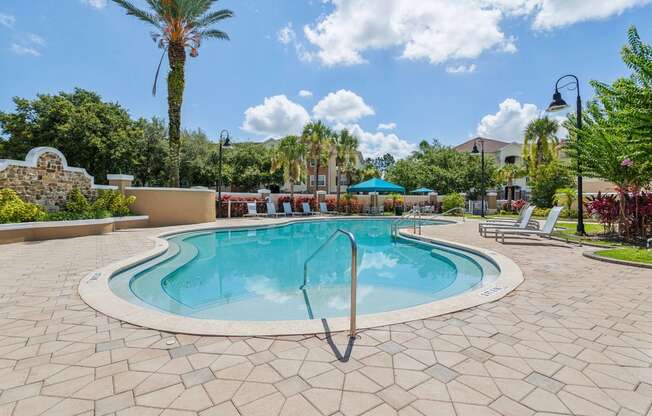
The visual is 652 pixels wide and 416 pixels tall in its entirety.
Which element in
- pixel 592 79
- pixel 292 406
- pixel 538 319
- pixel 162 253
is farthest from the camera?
pixel 592 79

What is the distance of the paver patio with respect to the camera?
6.59 feet

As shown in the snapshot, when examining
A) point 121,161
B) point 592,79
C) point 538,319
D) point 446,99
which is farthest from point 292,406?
point 121,161

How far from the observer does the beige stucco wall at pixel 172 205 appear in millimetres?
13531

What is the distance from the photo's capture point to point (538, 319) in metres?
3.51

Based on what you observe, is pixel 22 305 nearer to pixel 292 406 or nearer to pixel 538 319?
pixel 292 406

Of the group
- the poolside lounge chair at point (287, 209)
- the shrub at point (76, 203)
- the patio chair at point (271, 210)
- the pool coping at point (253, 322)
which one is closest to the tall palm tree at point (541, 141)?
the poolside lounge chair at point (287, 209)

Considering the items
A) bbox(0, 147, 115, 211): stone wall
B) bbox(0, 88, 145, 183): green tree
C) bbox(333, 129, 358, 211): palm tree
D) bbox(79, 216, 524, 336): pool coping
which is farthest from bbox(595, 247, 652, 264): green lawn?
bbox(0, 88, 145, 183): green tree

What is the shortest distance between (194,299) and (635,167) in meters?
12.4

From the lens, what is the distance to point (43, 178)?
10320mm

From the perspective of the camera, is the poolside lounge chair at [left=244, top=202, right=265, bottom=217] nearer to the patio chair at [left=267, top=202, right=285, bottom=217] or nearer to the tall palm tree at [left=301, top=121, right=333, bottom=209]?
the patio chair at [left=267, top=202, right=285, bottom=217]

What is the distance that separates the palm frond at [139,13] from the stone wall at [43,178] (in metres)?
7.96

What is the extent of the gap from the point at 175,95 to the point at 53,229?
824 cm

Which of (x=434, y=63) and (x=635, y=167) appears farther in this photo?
(x=434, y=63)

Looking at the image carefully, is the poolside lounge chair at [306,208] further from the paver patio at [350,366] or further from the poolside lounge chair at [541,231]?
the paver patio at [350,366]
